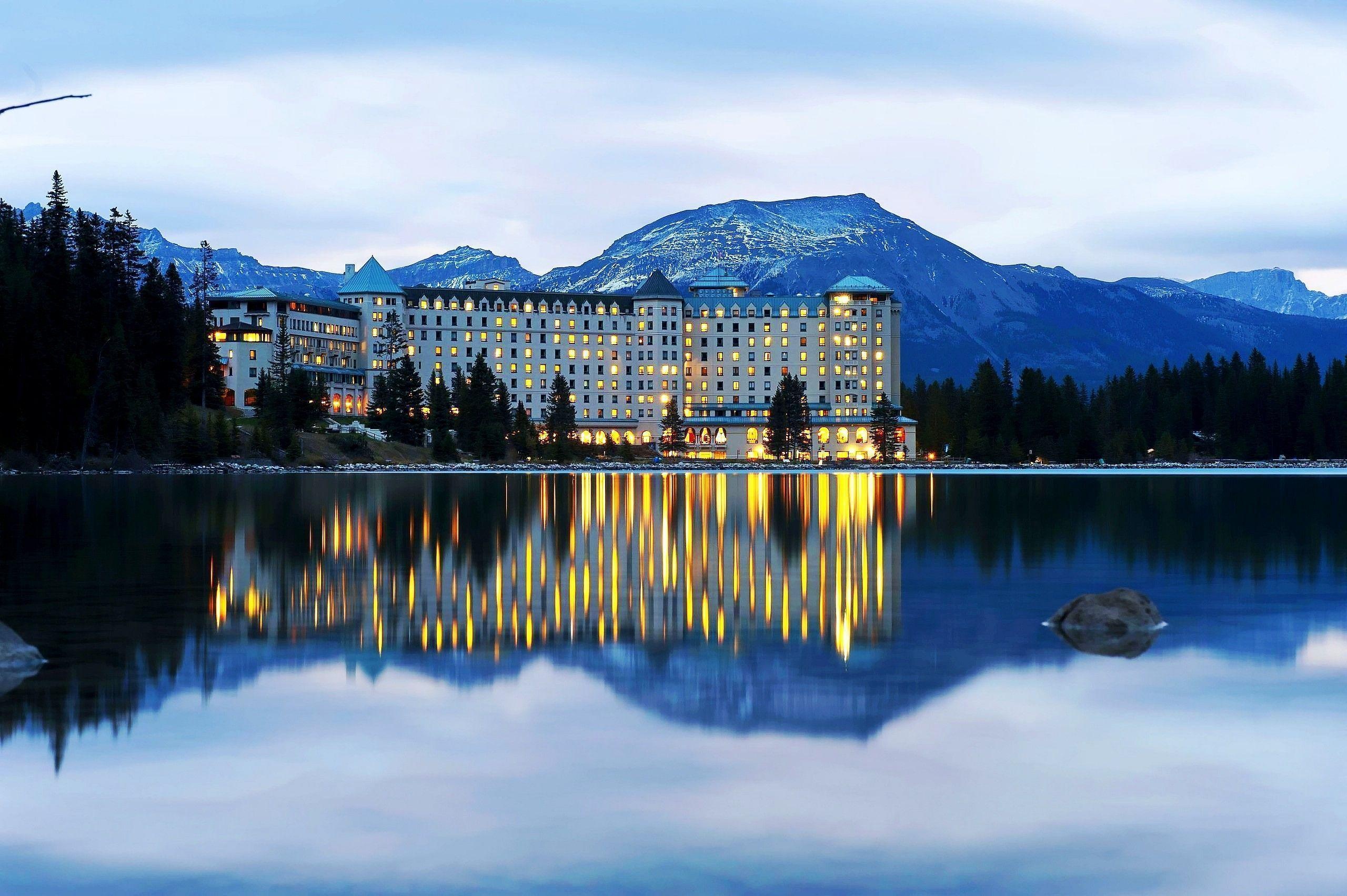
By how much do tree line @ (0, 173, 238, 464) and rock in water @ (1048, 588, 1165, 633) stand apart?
111m

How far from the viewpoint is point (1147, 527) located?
190ft

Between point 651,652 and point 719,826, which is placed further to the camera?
point 651,652

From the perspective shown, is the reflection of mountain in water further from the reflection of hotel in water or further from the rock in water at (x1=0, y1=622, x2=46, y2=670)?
the rock in water at (x1=0, y1=622, x2=46, y2=670)

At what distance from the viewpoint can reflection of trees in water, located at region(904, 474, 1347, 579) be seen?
41.7 meters

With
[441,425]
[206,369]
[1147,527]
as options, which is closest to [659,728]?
[1147,527]

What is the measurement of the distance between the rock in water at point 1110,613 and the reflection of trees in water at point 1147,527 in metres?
11.6

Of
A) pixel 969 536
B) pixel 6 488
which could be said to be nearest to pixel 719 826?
pixel 969 536

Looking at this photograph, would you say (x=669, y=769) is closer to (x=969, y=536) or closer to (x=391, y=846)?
(x=391, y=846)

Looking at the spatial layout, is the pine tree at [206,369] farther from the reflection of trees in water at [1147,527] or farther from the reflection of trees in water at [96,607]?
the reflection of trees in water at [96,607]

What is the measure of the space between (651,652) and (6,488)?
7577 cm

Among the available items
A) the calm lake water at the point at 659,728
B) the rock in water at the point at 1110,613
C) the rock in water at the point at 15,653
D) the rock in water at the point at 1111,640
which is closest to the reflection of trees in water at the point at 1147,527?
the calm lake water at the point at 659,728

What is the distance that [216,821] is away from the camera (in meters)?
12.8

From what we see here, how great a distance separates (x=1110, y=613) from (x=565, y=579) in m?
13.6

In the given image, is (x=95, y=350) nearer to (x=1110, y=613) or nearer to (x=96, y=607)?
(x=96, y=607)
